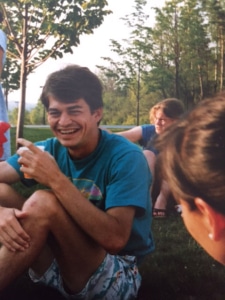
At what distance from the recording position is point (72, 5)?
105cm

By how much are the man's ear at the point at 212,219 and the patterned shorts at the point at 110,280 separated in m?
0.34

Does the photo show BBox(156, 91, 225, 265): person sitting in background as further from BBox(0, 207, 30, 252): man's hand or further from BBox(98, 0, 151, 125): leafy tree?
BBox(98, 0, 151, 125): leafy tree

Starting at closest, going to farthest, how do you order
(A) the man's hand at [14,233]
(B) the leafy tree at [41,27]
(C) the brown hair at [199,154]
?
(C) the brown hair at [199,154], (A) the man's hand at [14,233], (B) the leafy tree at [41,27]

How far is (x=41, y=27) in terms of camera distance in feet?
3.48

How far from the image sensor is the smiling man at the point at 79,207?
2.52 ft

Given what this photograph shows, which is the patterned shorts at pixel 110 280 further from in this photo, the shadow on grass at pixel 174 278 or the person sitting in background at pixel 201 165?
the person sitting in background at pixel 201 165

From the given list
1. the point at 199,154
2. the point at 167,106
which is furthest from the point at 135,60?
the point at 199,154

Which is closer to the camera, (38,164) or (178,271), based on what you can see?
(38,164)

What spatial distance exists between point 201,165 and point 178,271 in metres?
0.58

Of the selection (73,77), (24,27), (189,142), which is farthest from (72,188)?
(24,27)

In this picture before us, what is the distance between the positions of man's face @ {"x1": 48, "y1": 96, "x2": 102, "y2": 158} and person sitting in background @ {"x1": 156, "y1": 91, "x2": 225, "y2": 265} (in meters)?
0.34

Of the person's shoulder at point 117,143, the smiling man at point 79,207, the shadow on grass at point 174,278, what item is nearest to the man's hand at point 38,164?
the smiling man at point 79,207

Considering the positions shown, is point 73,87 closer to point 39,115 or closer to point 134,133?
point 39,115

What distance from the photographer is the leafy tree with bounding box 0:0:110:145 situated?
1.05 m
